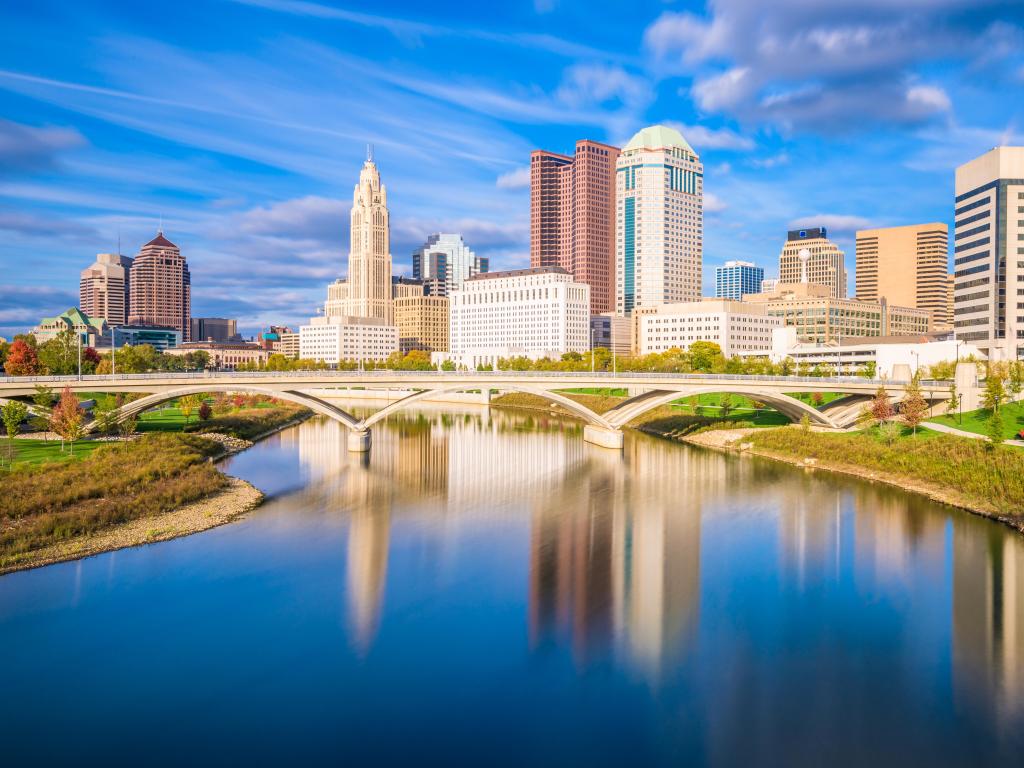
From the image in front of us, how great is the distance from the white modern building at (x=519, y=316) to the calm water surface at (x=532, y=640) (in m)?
127

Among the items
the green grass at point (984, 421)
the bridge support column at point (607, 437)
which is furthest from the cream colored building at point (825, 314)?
the bridge support column at point (607, 437)

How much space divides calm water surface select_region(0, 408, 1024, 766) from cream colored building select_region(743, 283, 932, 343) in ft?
410

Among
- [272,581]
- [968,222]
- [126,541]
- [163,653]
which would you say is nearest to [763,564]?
[272,581]

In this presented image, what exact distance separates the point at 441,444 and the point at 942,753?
57.0 m

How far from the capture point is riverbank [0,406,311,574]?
3028 centimetres

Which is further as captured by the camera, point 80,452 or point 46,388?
point 46,388

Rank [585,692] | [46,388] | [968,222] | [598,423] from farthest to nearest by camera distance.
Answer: [968,222] → [598,423] → [46,388] → [585,692]

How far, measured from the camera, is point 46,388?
5175cm

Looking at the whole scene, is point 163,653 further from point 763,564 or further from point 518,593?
point 763,564

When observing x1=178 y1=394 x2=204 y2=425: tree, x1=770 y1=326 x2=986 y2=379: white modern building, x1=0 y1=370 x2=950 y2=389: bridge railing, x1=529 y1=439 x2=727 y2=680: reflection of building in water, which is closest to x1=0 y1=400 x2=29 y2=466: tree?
x1=0 y1=370 x2=950 y2=389: bridge railing

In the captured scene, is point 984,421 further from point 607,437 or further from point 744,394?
point 607,437

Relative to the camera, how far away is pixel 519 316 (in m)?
180

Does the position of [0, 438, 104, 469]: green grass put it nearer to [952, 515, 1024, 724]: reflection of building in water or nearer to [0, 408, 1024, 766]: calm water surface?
[0, 408, 1024, 766]: calm water surface

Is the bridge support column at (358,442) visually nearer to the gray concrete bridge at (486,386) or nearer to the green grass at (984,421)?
the gray concrete bridge at (486,386)
